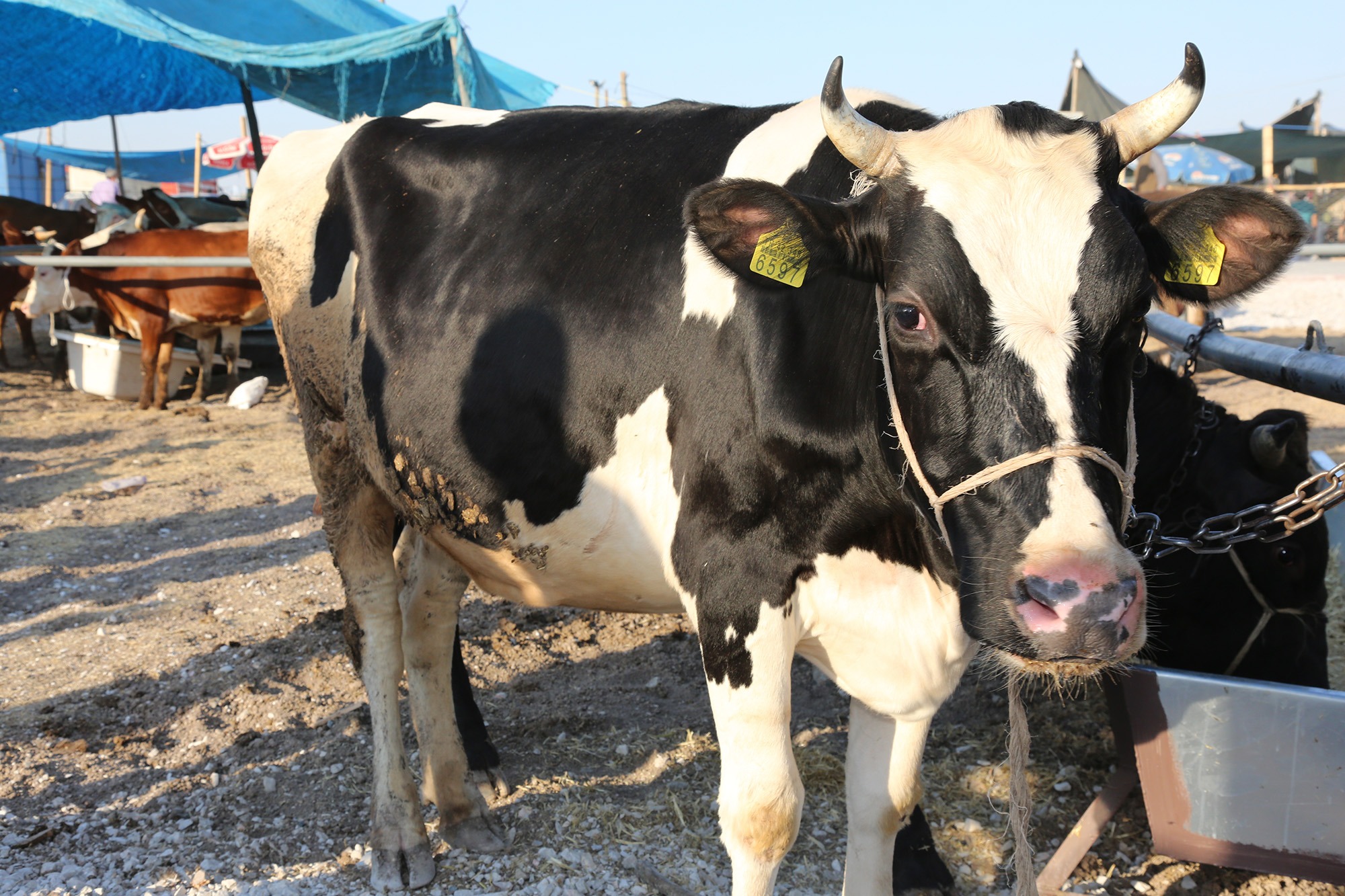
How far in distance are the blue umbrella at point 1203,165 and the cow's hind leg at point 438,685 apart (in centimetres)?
2758

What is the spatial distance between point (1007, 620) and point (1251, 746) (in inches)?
41.7

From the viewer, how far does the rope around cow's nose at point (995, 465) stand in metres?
1.65

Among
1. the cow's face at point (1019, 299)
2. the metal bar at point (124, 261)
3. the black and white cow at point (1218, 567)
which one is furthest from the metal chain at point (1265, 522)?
the metal bar at point (124, 261)

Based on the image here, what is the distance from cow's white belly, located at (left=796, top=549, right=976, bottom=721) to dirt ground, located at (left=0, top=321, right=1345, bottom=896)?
1.26 feet

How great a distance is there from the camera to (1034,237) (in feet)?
5.68

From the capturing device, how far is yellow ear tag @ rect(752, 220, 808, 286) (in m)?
1.95

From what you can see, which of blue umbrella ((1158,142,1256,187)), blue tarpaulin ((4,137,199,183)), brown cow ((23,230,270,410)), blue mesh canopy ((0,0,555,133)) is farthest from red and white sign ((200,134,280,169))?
blue umbrella ((1158,142,1256,187))

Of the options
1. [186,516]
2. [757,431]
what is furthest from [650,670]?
[186,516]

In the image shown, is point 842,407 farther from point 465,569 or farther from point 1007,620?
point 465,569

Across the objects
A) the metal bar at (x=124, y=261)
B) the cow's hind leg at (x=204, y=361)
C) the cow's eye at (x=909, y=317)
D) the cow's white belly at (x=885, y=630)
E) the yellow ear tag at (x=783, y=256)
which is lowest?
the cow's hind leg at (x=204, y=361)

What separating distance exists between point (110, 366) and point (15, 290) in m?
2.25

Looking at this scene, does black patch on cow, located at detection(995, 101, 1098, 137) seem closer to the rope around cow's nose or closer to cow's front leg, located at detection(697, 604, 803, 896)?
the rope around cow's nose

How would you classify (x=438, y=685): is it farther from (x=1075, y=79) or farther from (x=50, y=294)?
(x=1075, y=79)

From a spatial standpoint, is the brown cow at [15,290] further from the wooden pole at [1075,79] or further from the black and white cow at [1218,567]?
the wooden pole at [1075,79]
